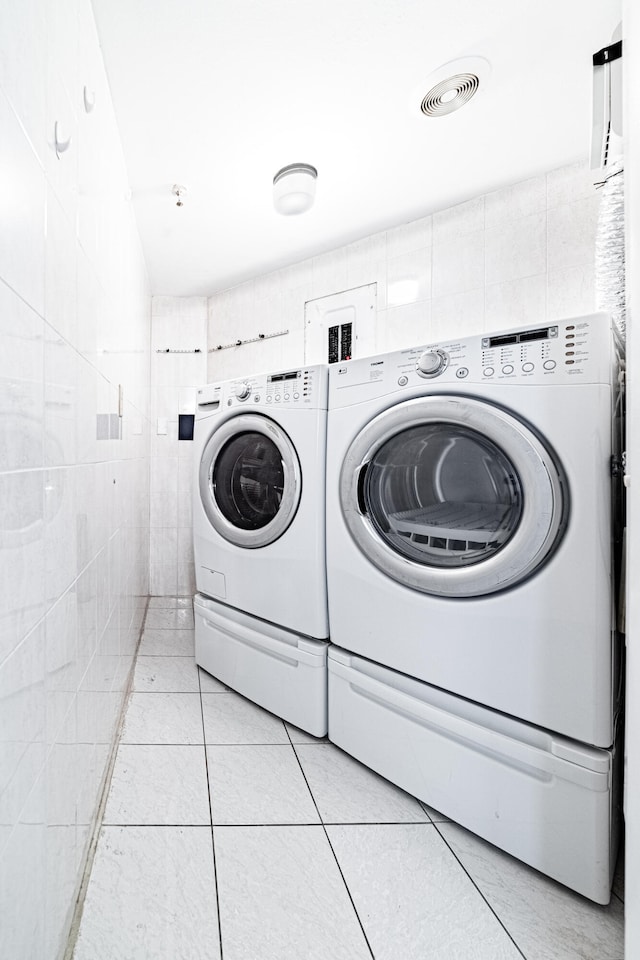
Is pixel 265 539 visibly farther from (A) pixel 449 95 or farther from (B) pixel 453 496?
(A) pixel 449 95

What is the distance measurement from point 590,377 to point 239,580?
4.35 ft

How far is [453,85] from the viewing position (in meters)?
1.44

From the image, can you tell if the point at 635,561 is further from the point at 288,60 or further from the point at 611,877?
the point at 288,60

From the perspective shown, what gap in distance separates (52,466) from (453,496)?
3.02 ft

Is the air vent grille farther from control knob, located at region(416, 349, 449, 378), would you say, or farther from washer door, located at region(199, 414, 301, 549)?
washer door, located at region(199, 414, 301, 549)

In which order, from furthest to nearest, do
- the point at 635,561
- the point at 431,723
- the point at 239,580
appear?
the point at 239,580
the point at 431,723
the point at 635,561

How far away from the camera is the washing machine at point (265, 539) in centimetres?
153

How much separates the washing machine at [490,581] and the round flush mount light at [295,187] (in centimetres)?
89

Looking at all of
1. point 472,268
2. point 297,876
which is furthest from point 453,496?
point 472,268

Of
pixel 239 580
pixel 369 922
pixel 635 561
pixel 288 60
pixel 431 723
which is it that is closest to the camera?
pixel 635 561

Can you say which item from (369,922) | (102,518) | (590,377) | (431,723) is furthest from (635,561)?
(102,518)

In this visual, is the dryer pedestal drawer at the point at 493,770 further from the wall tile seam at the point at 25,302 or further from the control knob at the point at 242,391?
the wall tile seam at the point at 25,302

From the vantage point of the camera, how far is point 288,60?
1349 mm

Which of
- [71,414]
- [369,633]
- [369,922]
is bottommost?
[369,922]
